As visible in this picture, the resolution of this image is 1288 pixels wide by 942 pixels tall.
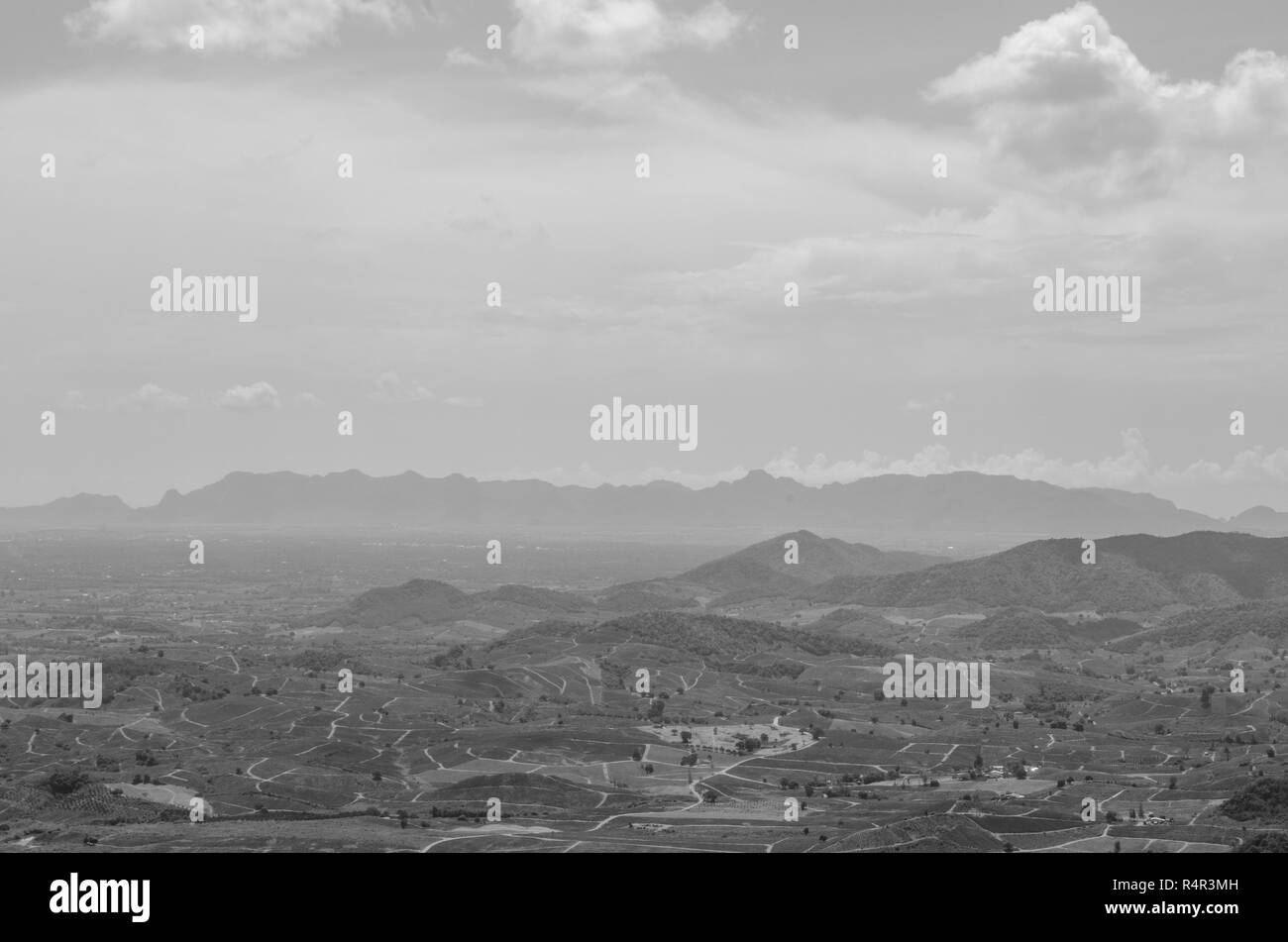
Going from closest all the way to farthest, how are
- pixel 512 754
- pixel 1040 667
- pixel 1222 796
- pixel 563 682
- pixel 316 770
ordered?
1. pixel 1222 796
2. pixel 316 770
3. pixel 512 754
4. pixel 563 682
5. pixel 1040 667

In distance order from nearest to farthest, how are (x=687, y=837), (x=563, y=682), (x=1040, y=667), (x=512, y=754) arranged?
(x=687, y=837)
(x=512, y=754)
(x=563, y=682)
(x=1040, y=667)

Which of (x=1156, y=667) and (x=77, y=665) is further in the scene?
(x=1156, y=667)

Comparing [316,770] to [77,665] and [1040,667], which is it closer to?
[77,665]

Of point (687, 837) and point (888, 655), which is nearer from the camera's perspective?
point (687, 837)

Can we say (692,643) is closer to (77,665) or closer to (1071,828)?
(77,665)
